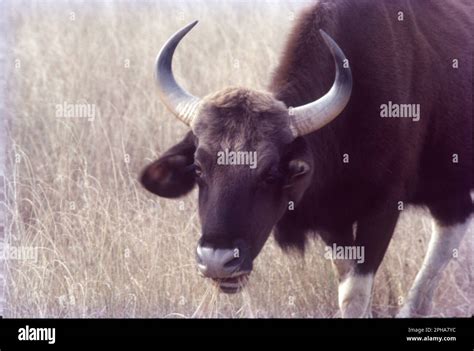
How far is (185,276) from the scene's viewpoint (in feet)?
24.4

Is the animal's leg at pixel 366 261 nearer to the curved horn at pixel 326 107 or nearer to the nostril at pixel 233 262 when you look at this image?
the curved horn at pixel 326 107

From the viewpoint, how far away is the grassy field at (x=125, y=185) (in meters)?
7.32

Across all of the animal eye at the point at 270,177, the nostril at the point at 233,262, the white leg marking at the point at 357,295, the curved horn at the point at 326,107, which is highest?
the curved horn at the point at 326,107

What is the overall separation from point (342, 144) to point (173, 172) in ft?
3.75

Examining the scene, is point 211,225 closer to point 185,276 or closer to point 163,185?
point 163,185

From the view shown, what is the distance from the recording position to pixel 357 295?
6777 millimetres

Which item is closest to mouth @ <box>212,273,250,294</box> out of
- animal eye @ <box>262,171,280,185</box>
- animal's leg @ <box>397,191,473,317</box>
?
animal eye @ <box>262,171,280,185</box>

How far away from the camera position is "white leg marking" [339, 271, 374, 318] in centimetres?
678

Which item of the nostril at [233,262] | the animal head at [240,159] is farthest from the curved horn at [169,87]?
the nostril at [233,262]

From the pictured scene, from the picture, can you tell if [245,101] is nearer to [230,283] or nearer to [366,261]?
[230,283]

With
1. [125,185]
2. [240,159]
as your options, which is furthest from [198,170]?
[125,185]

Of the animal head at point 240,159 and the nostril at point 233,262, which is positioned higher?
the animal head at point 240,159

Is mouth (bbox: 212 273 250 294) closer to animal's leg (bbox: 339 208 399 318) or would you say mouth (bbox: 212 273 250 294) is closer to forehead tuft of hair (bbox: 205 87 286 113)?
forehead tuft of hair (bbox: 205 87 286 113)

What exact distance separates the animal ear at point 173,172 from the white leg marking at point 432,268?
2152 mm
